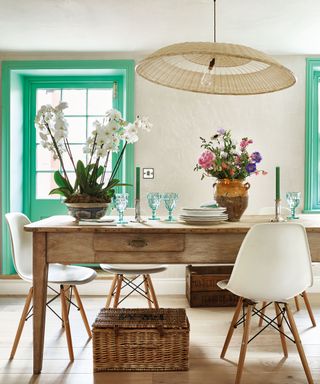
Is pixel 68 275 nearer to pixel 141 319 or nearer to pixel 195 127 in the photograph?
pixel 141 319

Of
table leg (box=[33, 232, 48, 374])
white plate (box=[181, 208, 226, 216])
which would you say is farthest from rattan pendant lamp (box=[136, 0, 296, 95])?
table leg (box=[33, 232, 48, 374])

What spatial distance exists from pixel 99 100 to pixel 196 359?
2.74 metres

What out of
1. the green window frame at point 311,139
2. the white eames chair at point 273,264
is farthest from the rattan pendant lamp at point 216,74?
the green window frame at point 311,139

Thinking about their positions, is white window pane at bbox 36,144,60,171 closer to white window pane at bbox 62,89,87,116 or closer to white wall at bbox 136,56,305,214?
white window pane at bbox 62,89,87,116

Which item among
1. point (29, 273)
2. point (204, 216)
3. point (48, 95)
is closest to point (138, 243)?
point (204, 216)

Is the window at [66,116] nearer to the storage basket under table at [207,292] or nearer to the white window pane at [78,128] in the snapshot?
the white window pane at [78,128]

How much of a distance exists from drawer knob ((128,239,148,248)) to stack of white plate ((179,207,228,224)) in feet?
0.88

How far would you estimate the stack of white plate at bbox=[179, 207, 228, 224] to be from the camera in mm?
2414

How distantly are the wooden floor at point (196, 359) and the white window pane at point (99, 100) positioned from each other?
1985 mm

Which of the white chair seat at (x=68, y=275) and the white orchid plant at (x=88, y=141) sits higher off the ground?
the white orchid plant at (x=88, y=141)

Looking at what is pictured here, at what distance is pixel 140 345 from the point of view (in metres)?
2.43

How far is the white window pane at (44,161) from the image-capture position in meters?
4.48

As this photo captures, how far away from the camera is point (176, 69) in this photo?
7.59 ft

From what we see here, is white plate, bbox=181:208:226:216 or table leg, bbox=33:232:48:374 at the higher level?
white plate, bbox=181:208:226:216
